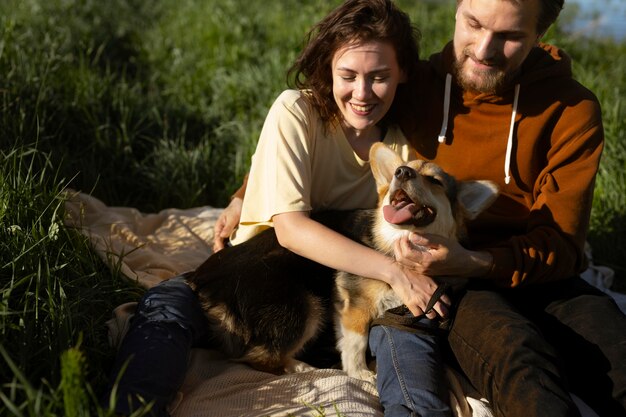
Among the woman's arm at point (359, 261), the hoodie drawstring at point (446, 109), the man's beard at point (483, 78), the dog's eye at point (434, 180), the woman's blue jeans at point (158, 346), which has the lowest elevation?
the woman's blue jeans at point (158, 346)

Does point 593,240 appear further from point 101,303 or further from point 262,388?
point 101,303

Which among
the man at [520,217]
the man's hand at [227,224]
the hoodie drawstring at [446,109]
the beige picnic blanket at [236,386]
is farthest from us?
the man's hand at [227,224]

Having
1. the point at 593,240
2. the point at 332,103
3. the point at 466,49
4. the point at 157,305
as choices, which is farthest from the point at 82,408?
the point at 593,240

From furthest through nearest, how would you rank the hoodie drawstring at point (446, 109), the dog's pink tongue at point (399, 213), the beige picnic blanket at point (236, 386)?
the hoodie drawstring at point (446, 109)
the dog's pink tongue at point (399, 213)
the beige picnic blanket at point (236, 386)

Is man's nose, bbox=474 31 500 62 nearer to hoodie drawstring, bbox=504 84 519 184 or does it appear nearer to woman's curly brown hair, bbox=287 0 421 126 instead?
hoodie drawstring, bbox=504 84 519 184

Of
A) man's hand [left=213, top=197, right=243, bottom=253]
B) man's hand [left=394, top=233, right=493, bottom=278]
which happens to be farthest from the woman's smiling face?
man's hand [left=213, top=197, right=243, bottom=253]

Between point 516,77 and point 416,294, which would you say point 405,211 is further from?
point 516,77

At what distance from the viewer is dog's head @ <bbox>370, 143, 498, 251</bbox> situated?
9.39 feet

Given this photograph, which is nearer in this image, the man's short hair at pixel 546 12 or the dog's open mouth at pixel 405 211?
the dog's open mouth at pixel 405 211

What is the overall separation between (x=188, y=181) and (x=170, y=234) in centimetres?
77

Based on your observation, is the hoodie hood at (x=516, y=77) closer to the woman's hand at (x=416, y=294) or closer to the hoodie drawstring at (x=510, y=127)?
the hoodie drawstring at (x=510, y=127)

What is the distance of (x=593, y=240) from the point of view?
176 inches

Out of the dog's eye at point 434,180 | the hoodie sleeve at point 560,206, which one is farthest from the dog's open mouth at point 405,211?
the hoodie sleeve at point 560,206

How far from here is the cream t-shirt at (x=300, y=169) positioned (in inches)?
121
